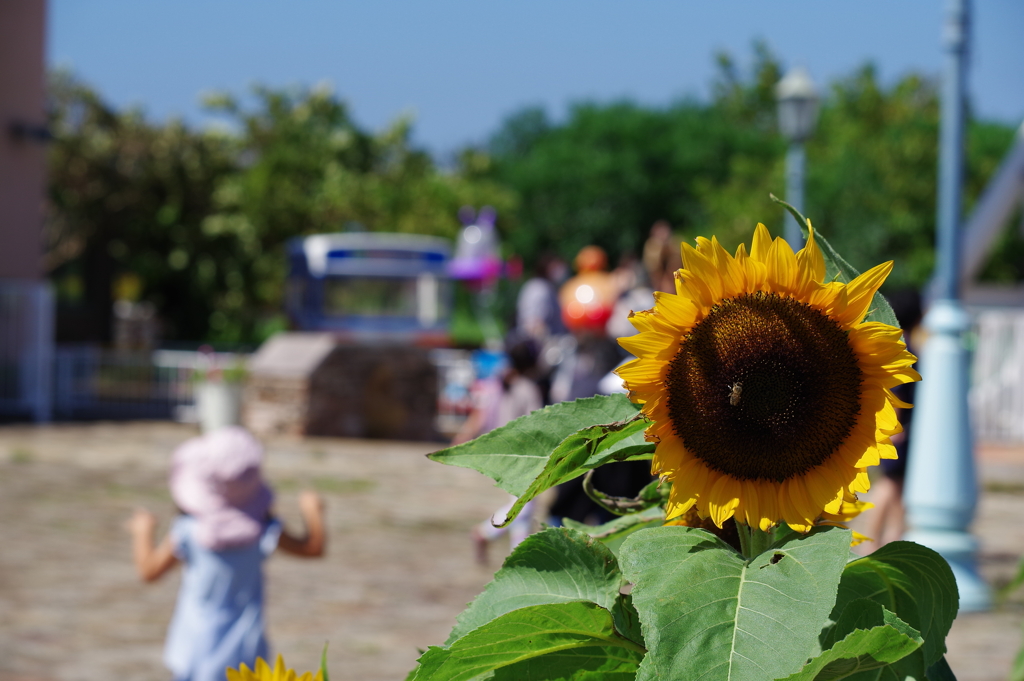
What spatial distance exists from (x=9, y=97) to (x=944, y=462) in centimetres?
1703

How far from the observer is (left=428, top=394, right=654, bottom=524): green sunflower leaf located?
Result: 0.79 metres

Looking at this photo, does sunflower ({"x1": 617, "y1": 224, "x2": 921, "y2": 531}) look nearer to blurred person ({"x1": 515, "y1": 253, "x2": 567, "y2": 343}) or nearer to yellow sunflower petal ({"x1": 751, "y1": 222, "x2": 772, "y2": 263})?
yellow sunflower petal ({"x1": 751, "y1": 222, "x2": 772, "y2": 263})

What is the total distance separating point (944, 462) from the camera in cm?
633

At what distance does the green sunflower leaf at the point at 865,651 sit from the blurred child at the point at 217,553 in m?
3.13

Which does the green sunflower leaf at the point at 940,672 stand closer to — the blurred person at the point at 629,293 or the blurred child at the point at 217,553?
the blurred child at the point at 217,553

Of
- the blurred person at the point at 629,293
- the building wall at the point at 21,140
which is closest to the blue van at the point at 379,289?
the building wall at the point at 21,140

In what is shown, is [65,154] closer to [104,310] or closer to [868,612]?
[104,310]

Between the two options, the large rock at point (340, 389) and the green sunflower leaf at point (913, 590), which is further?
the large rock at point (340, 389)

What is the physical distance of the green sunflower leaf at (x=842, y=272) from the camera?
0.76 meters

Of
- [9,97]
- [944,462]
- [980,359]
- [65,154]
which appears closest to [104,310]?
[65,154]

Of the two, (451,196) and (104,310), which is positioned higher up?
(451,196)

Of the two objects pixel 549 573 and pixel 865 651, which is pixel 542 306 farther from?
pixel 865 651

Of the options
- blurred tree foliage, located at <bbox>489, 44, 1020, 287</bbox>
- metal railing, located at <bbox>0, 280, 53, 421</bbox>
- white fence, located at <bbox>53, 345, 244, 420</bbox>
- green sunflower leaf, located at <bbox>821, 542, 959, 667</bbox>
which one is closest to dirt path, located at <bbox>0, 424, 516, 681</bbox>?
green sunflower leaf, located at <bbox>821, 542, 959, 667</bbox>

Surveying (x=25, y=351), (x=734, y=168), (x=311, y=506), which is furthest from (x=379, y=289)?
(x=734, y=168)
